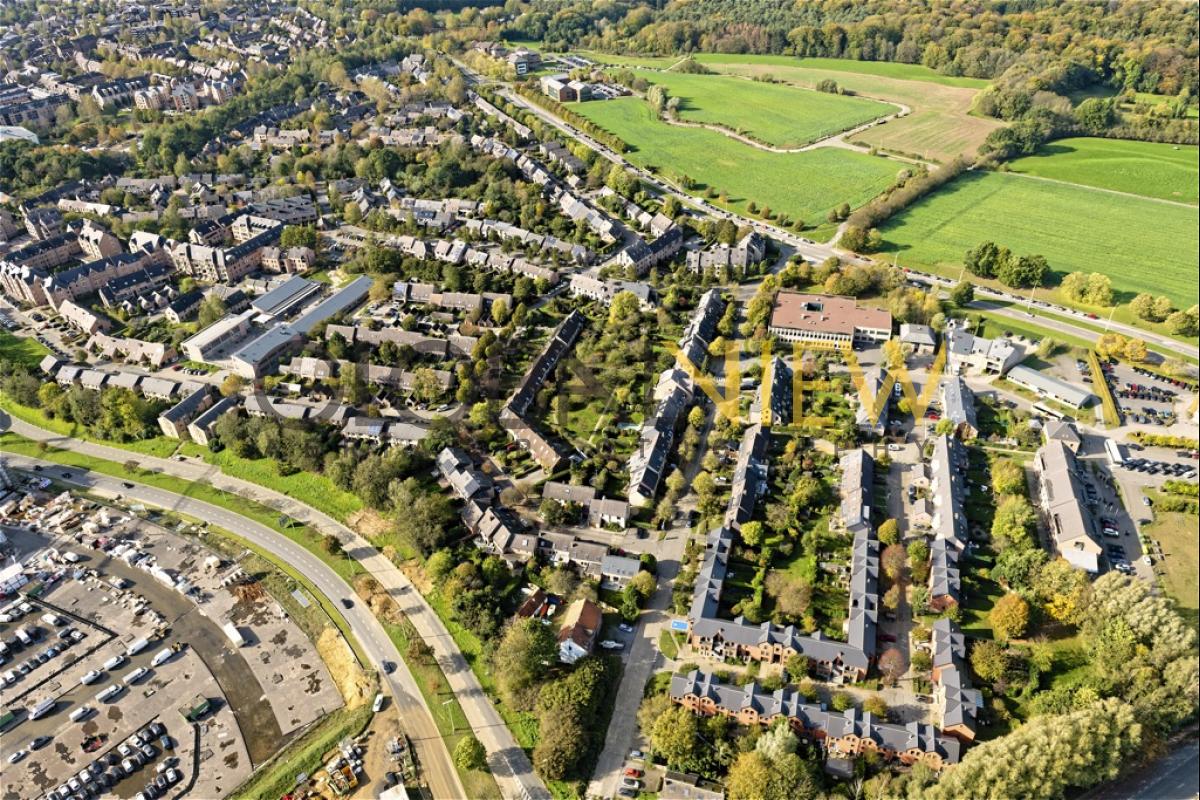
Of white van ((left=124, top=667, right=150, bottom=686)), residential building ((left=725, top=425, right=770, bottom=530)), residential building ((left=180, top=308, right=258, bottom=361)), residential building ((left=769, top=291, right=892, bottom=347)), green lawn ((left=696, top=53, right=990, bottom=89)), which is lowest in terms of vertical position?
white van ((left=124, top=667, right=150, bottom=686))

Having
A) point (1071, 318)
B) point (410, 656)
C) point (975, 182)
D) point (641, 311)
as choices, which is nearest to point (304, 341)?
point (641, 311)

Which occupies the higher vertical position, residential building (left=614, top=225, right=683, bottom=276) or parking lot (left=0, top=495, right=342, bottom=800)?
residential building (left=614, top=225, right=683, bottom=276)

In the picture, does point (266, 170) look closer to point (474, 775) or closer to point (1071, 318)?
point (474, 775)

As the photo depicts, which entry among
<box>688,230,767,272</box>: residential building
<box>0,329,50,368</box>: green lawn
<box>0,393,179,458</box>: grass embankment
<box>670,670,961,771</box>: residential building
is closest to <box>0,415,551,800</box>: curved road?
<box>0,393,179,458</box>: grass embankment

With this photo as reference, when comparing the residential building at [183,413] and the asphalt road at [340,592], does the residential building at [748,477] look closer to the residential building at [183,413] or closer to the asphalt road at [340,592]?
the asphalt road at [340,592]

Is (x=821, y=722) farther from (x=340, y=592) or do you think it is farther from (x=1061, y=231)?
(x=1061, y=231)

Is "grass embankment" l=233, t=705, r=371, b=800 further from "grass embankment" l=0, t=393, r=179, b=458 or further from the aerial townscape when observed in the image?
"grass embankment" l=0, t=393, r=179, b=458

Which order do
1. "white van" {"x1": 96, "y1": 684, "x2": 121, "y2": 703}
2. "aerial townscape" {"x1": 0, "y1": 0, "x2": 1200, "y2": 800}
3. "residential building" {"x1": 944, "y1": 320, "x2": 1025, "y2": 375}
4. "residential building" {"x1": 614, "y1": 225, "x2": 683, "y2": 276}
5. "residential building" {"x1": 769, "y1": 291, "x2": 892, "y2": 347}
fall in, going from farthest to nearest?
"residential building" {"x1": 614, "y1": 225, "x2": 683, "y2": 276}, "residential building" {"x1": 769, "y1": 291, "x2": 892, "y2": 347}, "residential building" {"x1": 944, "y1": 320, "x2": 1025, "y2": 375}, "white van" {"x1": 96, "y1": 684, "x2": 121, "y2": 703}, "aerial townscape" {"x1": 0, "y1": 0, "x2": 1200, "y2": 800}

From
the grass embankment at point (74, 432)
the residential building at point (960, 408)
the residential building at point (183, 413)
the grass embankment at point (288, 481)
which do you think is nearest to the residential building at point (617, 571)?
the grass embankment at point (288, 481)

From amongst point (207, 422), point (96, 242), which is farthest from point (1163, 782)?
point (96, 242)
